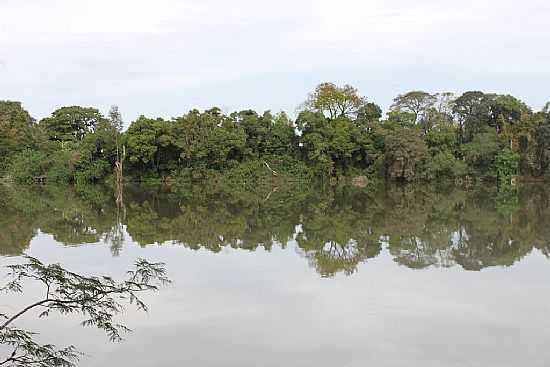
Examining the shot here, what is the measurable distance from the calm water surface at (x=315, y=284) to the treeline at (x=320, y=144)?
14990mm

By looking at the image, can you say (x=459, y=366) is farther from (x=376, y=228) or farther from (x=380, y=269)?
(x=376, y=228)

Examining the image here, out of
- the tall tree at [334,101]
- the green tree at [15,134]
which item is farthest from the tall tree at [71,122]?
the tall tree at [334,101]

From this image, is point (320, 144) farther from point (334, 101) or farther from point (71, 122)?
point (71, 122)

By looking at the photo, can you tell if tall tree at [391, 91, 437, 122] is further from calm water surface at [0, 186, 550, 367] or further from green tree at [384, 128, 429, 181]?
calm water surface at [0, 186, 550, 367]

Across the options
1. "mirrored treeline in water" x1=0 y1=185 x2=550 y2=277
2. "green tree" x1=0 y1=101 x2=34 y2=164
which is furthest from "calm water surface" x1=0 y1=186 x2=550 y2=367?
"green tree" x1=0 y1=101 x2=34 y2=164

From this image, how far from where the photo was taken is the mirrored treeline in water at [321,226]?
31.6 ft

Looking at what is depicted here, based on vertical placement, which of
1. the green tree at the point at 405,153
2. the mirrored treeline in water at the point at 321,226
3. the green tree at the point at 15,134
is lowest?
the mirrored treeline in water at the point at 321,226

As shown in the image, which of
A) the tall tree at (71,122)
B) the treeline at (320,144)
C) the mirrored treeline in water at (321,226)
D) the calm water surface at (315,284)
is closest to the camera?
the calm water surface at (315,284)

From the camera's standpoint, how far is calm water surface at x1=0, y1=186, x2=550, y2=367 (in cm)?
502

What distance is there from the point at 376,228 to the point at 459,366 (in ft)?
26.2

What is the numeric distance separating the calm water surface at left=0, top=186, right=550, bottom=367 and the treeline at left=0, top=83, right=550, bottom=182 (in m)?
15.0

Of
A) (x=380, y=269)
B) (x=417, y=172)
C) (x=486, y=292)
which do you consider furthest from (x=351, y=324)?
(x=417, y=172)

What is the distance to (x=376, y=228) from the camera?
493 inches

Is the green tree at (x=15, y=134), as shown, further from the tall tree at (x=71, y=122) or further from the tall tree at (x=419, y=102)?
the tall tree at (x=419, y=102)
